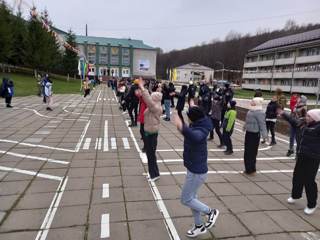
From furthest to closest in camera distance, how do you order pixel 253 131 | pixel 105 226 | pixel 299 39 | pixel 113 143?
1. pixel 299 39
2. pixel 113 143
3. pixel 253 131
4. pixel 105 226

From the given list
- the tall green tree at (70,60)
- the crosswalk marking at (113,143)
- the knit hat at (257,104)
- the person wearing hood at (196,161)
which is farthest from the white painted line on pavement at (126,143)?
the tall green tree at (70,60)

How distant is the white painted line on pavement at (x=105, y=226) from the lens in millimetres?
3781

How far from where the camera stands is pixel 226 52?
415 ft

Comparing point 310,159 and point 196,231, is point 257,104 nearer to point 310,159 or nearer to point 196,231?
point 310,159

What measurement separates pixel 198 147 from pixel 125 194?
2.01 m

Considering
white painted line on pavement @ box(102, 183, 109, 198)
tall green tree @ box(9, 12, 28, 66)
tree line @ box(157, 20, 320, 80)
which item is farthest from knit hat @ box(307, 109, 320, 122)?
tree line @ box(157, 20, 320, 80)

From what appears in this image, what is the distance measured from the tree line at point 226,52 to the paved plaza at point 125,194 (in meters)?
103

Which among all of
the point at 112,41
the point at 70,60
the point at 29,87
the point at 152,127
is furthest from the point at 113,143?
the point at 112,41

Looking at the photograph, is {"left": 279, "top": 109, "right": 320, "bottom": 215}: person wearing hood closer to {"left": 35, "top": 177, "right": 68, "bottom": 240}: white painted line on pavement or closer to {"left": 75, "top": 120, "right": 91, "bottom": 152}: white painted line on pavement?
{"left": 35, "top": 177, "right": 68, "bottom": 240}: white painted line on pavement

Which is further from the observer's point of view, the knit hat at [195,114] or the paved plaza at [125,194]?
the paved plaza at [125,194]

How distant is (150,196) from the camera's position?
502 cm

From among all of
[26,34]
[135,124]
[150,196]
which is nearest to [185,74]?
[26,34]

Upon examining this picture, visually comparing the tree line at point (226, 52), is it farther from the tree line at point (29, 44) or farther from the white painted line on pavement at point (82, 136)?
the white painted line on pavement at point (82, 136)

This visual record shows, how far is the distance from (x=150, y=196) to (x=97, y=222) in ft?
3.90
